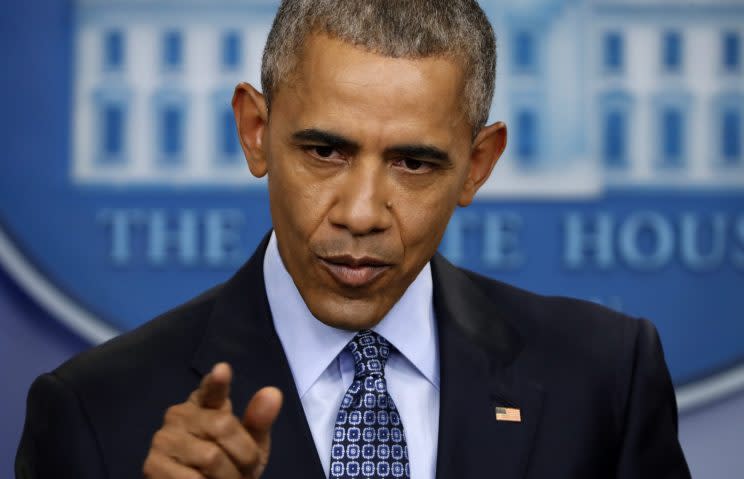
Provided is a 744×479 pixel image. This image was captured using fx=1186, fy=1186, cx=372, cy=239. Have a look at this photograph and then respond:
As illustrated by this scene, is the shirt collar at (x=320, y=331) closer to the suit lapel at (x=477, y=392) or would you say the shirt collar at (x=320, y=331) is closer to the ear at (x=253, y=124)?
the suit lapel at (x=477, y=392)

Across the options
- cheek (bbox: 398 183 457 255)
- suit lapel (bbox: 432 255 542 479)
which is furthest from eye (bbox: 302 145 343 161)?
suit lapel (bbox: 432 255 542 479)

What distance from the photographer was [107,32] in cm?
283

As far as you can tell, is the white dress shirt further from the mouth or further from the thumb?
the thumb

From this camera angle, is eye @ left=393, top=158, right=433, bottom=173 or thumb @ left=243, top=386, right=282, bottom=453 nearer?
thumb @ left=243, top=386, right=282, bottom=453

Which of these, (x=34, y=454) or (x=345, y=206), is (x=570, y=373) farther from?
(x=34, y=454)

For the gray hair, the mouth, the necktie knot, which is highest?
the gray hair

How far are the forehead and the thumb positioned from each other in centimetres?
40

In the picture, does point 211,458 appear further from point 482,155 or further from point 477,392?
point 482,155

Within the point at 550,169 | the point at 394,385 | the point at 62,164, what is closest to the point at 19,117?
the point at 62,164

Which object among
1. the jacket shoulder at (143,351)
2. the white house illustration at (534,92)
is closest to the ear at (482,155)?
the jacket shoulder at (143,351)

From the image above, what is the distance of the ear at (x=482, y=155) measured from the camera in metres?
1.81

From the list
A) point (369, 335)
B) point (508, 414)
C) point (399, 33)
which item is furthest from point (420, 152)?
point (508, 414)

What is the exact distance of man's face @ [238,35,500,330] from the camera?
1.58 m

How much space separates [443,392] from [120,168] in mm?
1342
